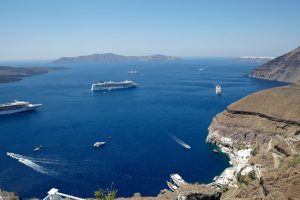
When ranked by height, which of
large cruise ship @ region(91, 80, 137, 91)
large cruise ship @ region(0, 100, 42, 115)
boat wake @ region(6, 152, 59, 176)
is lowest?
boat wake @ region(6, 152, 59, 176)

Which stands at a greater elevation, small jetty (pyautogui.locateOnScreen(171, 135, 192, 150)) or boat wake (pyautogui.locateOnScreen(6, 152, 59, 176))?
small jetty (pyautogui.locateOnScreen(171, 135, 192, 150))

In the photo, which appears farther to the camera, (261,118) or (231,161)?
(261,118)

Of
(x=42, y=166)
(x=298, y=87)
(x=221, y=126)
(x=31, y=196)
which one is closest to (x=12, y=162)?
(x=42, y=166)

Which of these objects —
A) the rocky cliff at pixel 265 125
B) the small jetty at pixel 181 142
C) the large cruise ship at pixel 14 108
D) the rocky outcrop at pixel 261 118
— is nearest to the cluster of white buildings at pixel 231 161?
the rocky cliff at pixel 265 125

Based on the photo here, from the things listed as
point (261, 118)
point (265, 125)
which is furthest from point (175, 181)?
point (261, 118)

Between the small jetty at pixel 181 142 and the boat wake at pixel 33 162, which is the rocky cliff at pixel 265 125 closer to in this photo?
the small jetty at pixel 181 142

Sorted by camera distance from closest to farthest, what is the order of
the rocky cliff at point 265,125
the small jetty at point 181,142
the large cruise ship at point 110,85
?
the rocky cliff at point 265,125 → the small jetty at point 181,142 → the large cruise ship at point 110,85

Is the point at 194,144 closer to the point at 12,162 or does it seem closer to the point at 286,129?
the point at 286,129

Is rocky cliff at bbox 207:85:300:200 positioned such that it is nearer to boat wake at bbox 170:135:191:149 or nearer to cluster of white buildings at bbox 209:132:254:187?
cluster of white buildings at bbox 209:132:254:187

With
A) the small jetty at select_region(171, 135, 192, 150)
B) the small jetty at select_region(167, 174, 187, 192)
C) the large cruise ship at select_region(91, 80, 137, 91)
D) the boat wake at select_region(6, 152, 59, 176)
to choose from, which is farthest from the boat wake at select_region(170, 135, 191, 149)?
the large cruise ship at select_region(91, 80, 137, 91)

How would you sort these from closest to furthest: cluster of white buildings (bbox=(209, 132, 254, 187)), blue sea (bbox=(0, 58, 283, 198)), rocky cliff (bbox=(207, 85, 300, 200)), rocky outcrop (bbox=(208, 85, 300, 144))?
1. cluster of white buildings (bbox=(209, 132, 254, 187))
2. rocky cliff (bbox=(207, 85, 300, 200))
3. blue sea (bbox=(0, 58, 283, 198))
4. rocky outcrop (bbox=(208, 85, 300, 144))

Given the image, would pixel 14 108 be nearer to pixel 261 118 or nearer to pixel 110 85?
pixel 110 85

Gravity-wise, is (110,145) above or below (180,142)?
below
